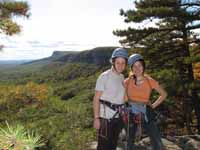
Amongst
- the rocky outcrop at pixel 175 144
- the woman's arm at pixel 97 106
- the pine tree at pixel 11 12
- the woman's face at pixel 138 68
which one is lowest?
the rocky outcrop at pixel 175 144

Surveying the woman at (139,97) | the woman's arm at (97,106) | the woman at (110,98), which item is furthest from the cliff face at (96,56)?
the woman's arm at (97,106)

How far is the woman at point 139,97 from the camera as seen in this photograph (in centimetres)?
442

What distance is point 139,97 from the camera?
14.6ft

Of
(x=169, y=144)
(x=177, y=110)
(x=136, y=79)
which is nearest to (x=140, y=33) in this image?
(x=177, y=110)

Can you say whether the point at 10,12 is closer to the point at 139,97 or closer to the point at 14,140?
the point at 139,97

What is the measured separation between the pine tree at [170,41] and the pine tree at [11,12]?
5.31 m

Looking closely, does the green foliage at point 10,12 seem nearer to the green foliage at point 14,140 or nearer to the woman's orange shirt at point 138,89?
the woman's orange shirt at point 138,89

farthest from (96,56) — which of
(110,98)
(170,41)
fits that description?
(110,98)

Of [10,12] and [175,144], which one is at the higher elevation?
[10,12]

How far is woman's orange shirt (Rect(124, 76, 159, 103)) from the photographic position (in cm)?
442

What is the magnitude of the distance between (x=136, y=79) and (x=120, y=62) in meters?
0.40

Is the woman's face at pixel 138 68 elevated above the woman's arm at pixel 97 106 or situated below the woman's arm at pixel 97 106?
above

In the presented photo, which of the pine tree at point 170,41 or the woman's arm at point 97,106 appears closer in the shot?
the woman's arm at point 97,106

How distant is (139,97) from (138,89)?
0.36ft
